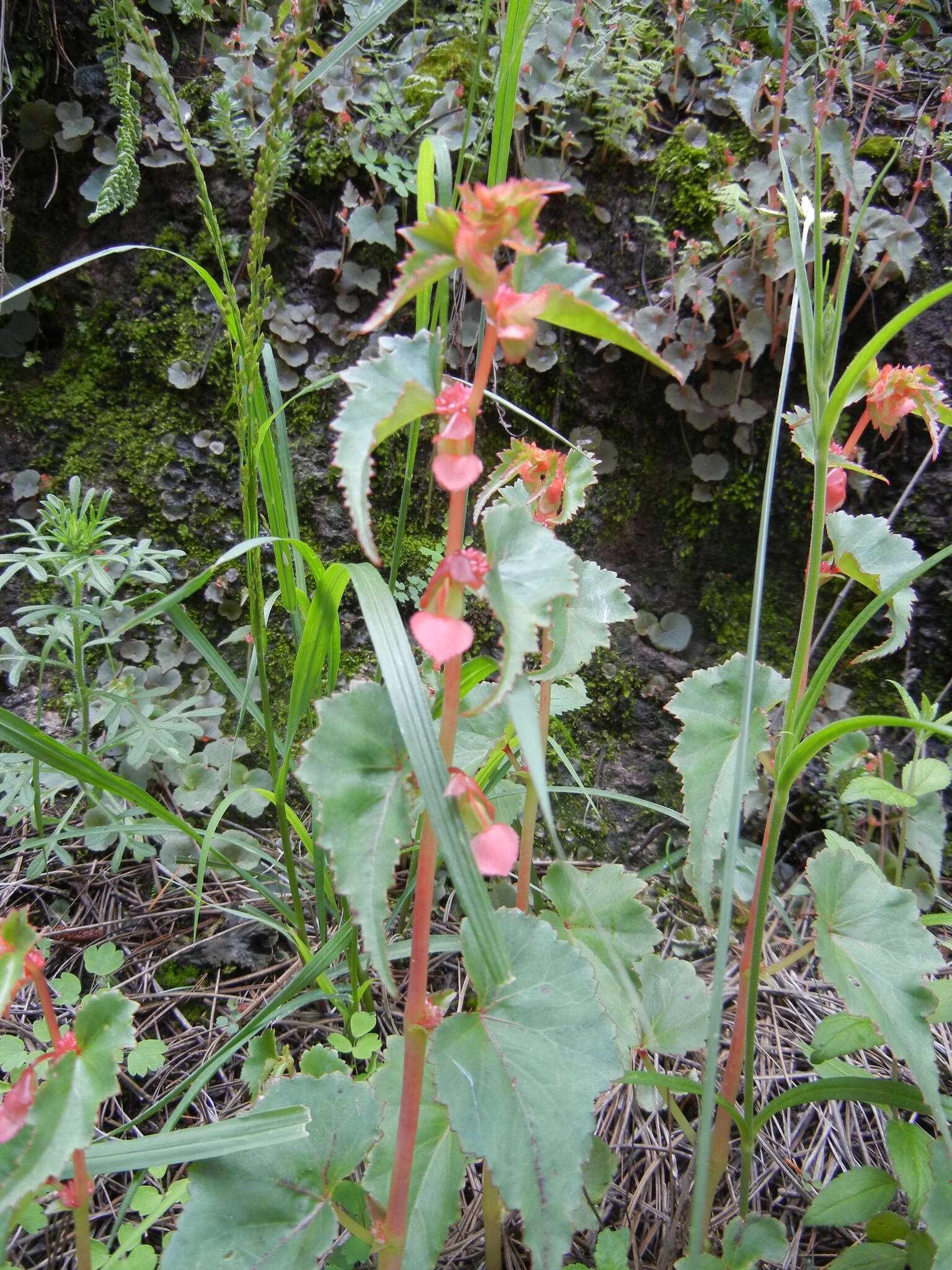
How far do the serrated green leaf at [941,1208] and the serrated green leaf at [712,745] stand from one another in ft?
1.02

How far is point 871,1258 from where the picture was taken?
730 mm

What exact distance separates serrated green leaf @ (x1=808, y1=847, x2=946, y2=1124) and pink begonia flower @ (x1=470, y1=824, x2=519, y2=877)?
417 mm

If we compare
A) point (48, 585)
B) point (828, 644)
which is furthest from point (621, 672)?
point (48, 585)

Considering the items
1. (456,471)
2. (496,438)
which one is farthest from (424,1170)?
(496,438)

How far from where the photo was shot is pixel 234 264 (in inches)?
65.7

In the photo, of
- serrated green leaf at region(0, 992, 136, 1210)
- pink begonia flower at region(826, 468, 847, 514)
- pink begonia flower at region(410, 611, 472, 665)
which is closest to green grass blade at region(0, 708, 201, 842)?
serrated green leaf at region(0, 992, 136, 1210)

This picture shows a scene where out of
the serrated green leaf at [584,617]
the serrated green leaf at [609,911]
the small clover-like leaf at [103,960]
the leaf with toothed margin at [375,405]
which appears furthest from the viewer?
the small clover-like leaf at [103,960]

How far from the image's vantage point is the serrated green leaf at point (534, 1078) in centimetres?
54

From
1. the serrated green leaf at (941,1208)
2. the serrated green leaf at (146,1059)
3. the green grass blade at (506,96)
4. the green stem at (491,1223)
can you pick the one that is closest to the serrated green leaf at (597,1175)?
the green stem at (491,1223)

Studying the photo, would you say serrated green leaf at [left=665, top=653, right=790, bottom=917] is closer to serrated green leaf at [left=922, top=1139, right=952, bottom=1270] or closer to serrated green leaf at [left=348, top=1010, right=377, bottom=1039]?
serrated green leaf at [left=922, top=1139, right=952, bottom=1270]

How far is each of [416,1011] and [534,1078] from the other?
10 centimetres

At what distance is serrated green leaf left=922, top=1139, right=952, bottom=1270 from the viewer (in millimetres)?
678

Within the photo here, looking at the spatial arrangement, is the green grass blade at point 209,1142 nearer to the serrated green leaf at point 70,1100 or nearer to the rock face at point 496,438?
the serrated green leaf at point 70,1100

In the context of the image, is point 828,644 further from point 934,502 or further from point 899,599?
point 899,599
